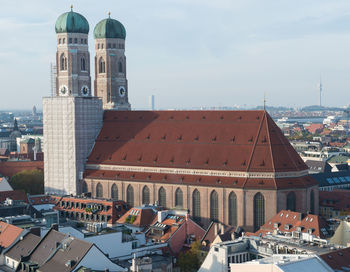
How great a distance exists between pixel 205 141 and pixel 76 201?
26228 mm

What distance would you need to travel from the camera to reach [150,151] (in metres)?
126

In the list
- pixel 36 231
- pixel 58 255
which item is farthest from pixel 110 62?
pixel 58 255

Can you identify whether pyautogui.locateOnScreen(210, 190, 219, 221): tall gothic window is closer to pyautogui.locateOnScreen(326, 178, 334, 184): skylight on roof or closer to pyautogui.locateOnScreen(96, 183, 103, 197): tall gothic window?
pyautogui.locateOnScreen(96, 183, 103, 197): tall gothic window

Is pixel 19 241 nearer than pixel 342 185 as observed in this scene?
Yes

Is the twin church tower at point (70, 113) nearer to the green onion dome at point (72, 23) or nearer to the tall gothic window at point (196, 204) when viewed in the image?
the green onion dome at point (72, 23)

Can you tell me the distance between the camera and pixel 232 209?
373 feet

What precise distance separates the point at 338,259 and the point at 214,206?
46.3 metres

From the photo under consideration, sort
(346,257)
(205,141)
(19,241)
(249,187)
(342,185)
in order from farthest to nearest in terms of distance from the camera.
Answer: (342,185) → (205,141) → (249,187) → (19,241) → (346,257)

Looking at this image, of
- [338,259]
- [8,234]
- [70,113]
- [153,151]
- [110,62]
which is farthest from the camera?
[110,62]

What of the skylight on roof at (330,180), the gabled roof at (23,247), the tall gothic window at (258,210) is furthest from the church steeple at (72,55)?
the skylight on roof at (330,180)

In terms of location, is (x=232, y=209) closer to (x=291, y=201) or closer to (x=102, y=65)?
(x=291, y=201)

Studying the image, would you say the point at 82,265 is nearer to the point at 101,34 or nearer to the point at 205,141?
the point at 205,141

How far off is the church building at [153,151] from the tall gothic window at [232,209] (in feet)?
0.57

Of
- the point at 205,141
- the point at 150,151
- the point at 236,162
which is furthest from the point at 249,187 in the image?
the point at 150,151
